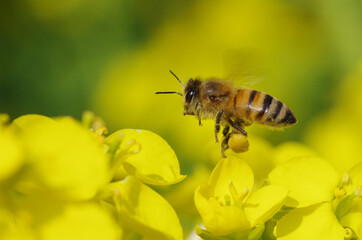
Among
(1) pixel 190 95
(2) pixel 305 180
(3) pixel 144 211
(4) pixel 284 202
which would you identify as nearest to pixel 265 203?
(4) pixel 284 202

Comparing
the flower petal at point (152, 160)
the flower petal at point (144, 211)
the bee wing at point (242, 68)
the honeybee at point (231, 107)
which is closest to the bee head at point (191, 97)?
the honeybee at point (231, 107)

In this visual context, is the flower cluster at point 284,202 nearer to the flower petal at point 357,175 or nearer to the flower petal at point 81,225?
the flower petal at point 357,175

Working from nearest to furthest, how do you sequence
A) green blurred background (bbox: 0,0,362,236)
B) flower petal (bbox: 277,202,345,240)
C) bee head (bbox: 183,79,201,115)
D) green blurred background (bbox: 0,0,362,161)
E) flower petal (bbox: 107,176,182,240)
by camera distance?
1. flower petal (bbox: 107,176,182,240)
2. flower petal (bbox: 277,202,345,240)
3. bee head (bbox: 183,79,201,115)
4. green blurred background (bbox: 0,0,362,236)
5. green blurred background (bbox: 0,0,362,161)

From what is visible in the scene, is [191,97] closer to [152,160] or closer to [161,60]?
[152,160]

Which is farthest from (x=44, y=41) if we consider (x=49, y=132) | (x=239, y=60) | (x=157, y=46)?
(x=49, y=132)

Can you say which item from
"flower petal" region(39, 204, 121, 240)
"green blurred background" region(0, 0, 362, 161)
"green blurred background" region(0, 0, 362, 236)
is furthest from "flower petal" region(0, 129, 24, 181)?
"green blurred background" region(0, 0, 362, 161)

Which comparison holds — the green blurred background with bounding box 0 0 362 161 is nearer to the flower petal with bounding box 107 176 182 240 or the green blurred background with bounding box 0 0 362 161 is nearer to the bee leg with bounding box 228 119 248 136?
the bee leg with bounding box 228 119 248 136
